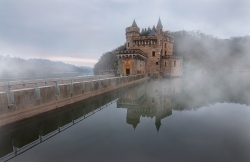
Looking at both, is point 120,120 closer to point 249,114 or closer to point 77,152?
point 77,152

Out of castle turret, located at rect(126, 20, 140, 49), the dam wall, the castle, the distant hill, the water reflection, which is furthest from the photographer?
the distant hill

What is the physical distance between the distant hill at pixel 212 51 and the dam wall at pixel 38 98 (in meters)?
66.6

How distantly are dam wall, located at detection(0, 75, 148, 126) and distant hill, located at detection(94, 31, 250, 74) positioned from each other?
218 ft

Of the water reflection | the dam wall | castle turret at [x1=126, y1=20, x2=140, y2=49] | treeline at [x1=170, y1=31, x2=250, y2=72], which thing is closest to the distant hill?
treeline at [x1=170, y1=31, x2=250, y2=72]

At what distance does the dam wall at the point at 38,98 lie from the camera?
7866 millimetres

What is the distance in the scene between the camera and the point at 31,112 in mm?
9188

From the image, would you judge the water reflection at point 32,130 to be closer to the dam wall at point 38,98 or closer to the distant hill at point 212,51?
the dam wall at point 38,98

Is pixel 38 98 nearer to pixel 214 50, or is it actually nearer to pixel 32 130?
pixel 32 130

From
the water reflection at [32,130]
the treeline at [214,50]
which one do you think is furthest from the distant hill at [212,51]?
the water reflection at [32,130]

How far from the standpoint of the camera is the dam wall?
25.8ft

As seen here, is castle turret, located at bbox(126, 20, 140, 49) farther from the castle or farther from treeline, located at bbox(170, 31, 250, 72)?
treeline, located at bbox(170, 31, 250, 72)

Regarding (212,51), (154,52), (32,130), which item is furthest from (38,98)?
(212,51)

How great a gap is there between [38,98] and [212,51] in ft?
371

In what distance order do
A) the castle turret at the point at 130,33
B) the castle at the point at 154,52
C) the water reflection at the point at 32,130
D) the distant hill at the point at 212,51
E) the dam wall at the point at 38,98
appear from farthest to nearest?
1. the distant hill at the point at 212,51
2. the castle turret at the point at 130,33
3. the castle at the point at 154,52
4. the dam wall at the point at 38,98
5. the water reflection at the point at 32,130
